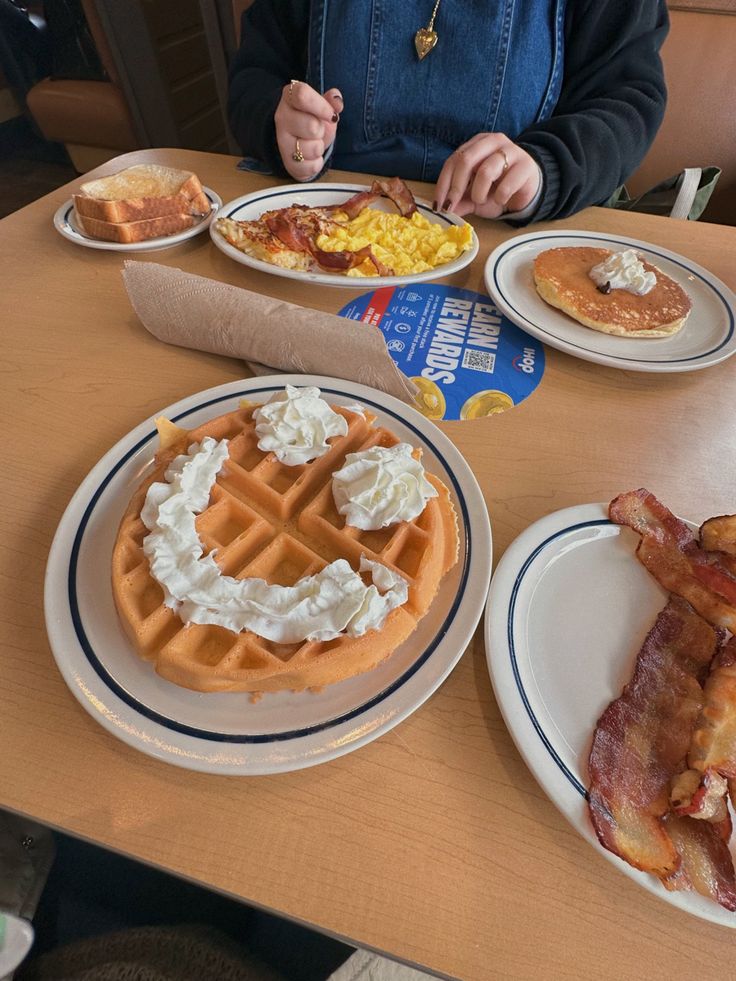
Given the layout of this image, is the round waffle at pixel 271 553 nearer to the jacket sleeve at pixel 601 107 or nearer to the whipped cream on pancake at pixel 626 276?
the whipped cream on pancake at pixel 626 276

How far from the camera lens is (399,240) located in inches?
54.7

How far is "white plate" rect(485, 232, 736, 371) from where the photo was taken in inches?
43.6

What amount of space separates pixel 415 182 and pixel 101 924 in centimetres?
209

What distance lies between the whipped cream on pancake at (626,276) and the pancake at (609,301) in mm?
11

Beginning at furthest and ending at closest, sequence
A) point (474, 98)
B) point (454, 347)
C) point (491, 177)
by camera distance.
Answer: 1. point (474, 98)
2. point (491, 177)
3. point (454, 347)

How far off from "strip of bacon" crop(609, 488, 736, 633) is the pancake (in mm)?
493

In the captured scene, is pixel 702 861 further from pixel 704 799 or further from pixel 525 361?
pixel 525 361

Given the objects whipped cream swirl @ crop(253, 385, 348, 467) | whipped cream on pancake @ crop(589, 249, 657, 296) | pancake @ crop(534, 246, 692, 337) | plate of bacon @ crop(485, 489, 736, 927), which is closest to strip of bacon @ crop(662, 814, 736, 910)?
plate of bacon @ crop(485, 489, 736, 927)

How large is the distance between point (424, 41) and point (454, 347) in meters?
1.05

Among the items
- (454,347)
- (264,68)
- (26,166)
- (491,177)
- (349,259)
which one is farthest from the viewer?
(26,166)

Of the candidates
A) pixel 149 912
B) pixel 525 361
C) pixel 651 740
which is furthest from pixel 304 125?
pixel 149 912

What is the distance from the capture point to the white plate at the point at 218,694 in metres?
0.58

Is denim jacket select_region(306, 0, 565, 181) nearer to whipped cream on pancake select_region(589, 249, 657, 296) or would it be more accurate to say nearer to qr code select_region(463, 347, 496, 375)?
whipped cream on pancake select_region(589, 249, 657, 296)

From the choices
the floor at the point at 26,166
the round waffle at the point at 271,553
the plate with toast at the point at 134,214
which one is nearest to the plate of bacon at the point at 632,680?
the round waffle at the point at 271,553
